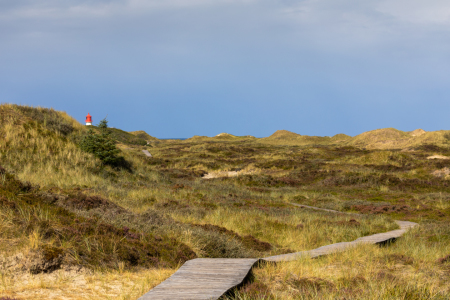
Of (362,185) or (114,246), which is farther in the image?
(362,185)

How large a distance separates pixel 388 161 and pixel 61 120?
108ft

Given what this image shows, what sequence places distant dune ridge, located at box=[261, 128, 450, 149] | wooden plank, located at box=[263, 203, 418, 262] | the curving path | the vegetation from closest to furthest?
the curving path → the vegetation → wooden plank, located at box=[263, 203, 418, 262] → distant dune ridge, located at box=[261, 128, 450, 149]

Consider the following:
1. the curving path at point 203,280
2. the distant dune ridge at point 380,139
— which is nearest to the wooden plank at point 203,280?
the curving path at point 203,280

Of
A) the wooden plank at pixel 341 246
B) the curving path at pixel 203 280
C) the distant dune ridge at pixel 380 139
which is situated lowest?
the wooden plank at pixel 341 246

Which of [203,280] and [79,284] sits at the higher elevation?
[203,280]

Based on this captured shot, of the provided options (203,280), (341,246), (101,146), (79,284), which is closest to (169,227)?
(79,284)

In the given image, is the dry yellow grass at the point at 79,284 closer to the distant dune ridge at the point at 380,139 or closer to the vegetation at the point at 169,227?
the vegetation at the point at 169,227

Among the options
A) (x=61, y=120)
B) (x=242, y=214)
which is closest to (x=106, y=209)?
(x=242, y=214)

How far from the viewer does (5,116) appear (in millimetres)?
19672

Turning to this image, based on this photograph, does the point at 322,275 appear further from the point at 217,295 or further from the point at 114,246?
the point at 114,246

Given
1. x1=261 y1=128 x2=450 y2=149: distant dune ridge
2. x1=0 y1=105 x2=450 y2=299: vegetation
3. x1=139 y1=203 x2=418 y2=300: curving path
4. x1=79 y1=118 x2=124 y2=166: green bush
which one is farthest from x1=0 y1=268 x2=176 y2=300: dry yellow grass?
x1=261 y1=128 x2=450 y2=149: distant dune ridge

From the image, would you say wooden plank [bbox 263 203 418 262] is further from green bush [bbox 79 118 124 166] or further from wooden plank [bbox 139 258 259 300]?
green bush [bbox 79 118 124 166]

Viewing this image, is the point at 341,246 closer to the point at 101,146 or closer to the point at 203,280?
the point at 203,280

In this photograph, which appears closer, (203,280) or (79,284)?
(203,280)
